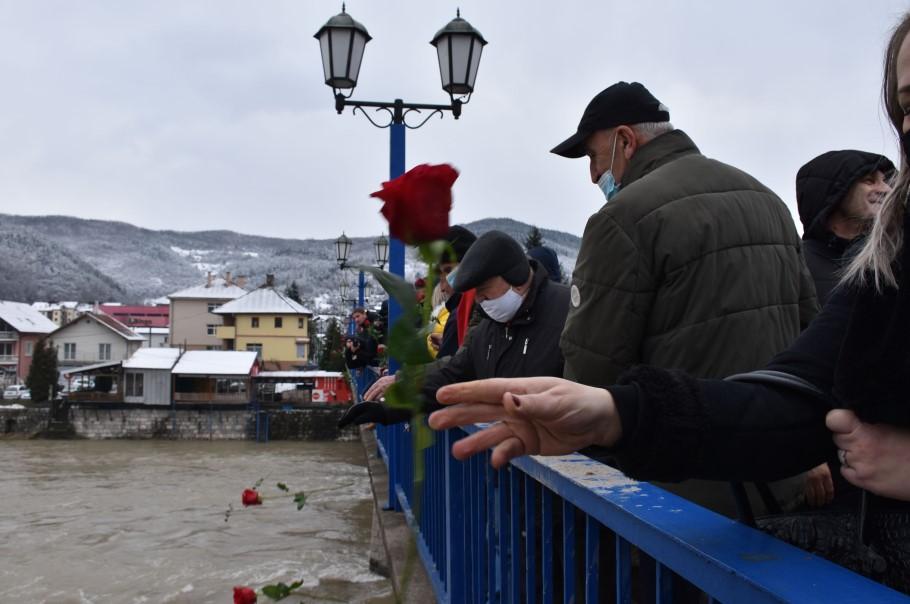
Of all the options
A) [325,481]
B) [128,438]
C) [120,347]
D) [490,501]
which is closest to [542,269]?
[490,501]

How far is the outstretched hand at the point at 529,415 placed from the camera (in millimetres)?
943

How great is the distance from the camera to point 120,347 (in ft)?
206

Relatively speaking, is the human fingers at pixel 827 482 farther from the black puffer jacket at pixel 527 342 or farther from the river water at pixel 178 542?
the black puffer jacket at pixel 527 342

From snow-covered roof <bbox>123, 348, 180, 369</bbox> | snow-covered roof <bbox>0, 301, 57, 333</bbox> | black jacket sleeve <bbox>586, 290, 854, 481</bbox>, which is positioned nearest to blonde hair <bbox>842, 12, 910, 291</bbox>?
black jacket sleeve <bbox>586, 290, 854, 481</bbox>

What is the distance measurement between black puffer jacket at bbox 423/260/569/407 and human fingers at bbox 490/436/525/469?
1800 millimetres

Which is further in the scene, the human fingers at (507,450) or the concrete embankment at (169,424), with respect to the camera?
the concrete embankment at (169,424)

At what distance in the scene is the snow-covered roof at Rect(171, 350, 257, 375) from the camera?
44625 mm

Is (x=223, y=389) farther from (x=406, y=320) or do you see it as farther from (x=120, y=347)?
(x=406, y=320)

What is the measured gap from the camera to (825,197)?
2551 mm

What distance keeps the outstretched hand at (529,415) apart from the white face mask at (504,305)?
1.90 m

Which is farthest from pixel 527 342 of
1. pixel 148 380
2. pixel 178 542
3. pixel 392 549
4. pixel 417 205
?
pixel 148 380

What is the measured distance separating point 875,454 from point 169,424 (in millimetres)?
41575

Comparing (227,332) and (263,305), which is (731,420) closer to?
(263,305)

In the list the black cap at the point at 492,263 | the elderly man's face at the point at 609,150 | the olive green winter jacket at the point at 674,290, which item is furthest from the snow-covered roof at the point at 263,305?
the olive green winter jacket at the point at 674,290
